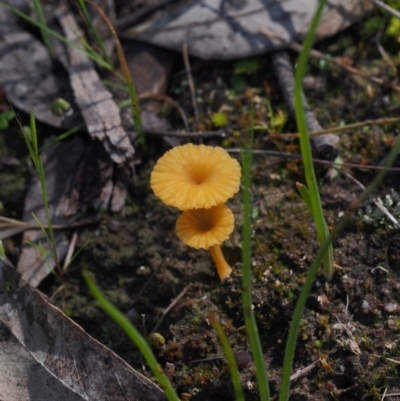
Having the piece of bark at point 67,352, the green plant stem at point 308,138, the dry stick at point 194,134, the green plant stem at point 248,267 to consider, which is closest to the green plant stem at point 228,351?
the green plant stem at point 248,267

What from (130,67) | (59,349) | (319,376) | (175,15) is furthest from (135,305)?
(175,15)

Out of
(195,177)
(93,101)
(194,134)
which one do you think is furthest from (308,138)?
(93,101)

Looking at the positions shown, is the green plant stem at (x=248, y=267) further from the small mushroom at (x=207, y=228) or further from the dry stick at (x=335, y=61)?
the dry stick at (x=335, y=61)

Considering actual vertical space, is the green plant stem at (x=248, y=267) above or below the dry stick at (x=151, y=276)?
above

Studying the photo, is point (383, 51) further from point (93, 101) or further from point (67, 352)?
point (67, 352)

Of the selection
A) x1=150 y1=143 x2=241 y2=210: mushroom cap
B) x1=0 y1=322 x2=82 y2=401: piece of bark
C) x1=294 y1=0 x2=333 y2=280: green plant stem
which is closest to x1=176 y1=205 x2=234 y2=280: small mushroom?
x1=150 y1=143 x2=241 y2=210: mushroom cap

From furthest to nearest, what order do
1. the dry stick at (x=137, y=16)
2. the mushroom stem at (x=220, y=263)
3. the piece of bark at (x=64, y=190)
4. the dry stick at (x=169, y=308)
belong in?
the dry stick at (x=137, y=16)
the piece of bark at (x=64, y=190)
the dry stick at (x=169, y=308)
the mushroom stem at (x=220, y=263)
